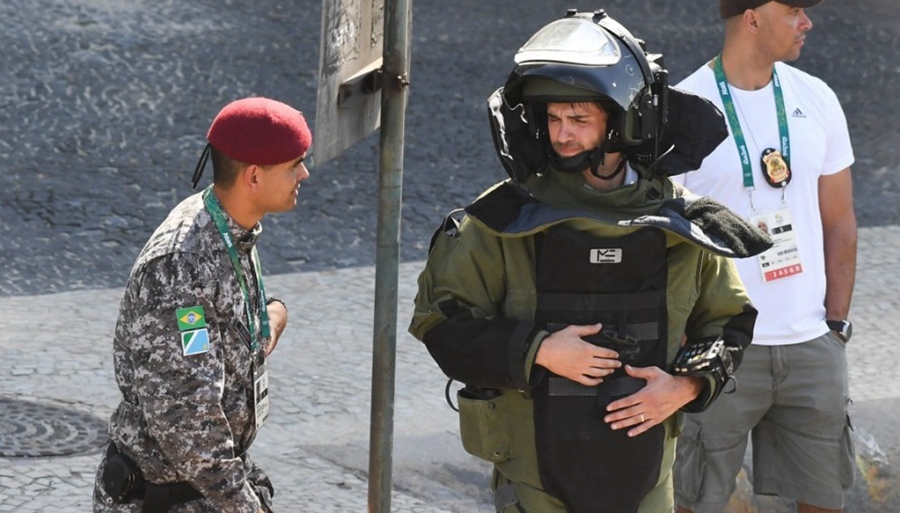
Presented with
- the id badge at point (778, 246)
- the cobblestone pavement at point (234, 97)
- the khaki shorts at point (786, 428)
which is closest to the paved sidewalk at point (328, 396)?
the cobblestone pavement at point (234, 97)

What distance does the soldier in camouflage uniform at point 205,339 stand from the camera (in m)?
3.60

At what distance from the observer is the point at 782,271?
508 centimetres

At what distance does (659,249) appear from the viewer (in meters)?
3.93

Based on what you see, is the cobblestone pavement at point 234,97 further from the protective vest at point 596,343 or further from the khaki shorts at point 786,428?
the protective vest at point 596,343

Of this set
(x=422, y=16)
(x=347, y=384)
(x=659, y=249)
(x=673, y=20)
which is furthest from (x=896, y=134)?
(x=659, y=249)

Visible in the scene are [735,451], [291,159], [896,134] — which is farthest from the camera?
[896,134]

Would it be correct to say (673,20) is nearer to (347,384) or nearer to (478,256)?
(347,384)

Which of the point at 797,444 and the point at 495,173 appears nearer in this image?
the point at 797,444

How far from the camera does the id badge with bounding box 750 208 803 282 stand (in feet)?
16.6

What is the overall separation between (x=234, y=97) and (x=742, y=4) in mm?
6532

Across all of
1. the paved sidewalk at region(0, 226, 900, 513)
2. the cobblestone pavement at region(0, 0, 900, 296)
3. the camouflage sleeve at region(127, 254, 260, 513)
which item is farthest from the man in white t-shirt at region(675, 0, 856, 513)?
the cobblestone pavement at region(0, 0, 900, 296)

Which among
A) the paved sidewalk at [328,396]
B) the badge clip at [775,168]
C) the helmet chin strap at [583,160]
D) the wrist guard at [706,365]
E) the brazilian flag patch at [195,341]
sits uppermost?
the helmet chin strap at [583,160]

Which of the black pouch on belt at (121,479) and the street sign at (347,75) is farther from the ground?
the street sign at (347,75)

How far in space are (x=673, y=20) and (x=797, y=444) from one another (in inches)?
386
